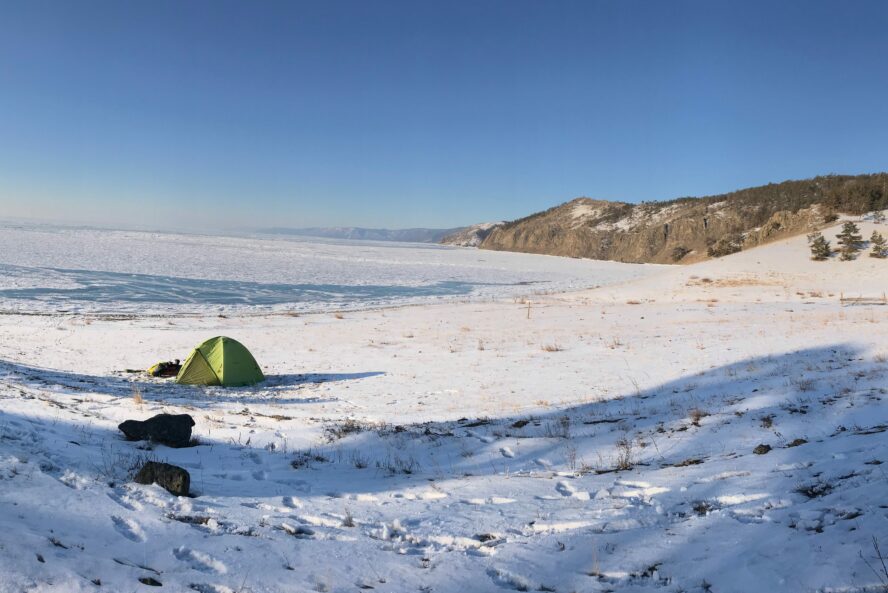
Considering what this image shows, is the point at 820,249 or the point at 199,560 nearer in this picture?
the point at 199,560

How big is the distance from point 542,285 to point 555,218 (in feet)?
325

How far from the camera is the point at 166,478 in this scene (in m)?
4.45

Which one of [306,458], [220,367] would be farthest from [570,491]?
[220,367]

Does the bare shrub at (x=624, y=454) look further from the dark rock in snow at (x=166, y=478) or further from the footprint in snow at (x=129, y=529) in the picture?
the footprint in snow at (x=129, y=529)

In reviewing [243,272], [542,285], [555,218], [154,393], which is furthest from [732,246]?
[555,218]

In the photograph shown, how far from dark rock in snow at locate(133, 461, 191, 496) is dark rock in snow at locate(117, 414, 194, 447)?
2007 millimetres

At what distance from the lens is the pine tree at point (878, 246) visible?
3534cm

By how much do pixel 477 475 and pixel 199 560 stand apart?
3.09 m

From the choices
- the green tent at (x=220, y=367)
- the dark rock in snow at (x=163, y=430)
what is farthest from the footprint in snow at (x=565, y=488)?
the green tent at (x=220, y=367)

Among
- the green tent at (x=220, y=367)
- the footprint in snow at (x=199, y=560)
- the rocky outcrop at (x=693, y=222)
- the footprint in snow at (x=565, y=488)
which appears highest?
the rocky outcrop at (x=693, y=222)

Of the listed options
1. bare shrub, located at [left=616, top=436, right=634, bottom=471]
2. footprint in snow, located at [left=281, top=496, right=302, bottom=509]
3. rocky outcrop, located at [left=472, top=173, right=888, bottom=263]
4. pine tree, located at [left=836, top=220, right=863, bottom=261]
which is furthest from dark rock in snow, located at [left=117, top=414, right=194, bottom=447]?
rocky outcrop, located at [left=472, top=173, right=888, bottom=263]

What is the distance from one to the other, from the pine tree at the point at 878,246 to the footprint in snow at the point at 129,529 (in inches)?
1724

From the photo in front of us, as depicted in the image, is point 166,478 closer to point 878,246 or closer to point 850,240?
point 878,246

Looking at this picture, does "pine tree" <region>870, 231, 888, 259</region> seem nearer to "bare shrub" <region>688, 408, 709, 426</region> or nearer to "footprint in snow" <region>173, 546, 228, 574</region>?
"bare shrub" <region>688, 408, 709, 426</region>
